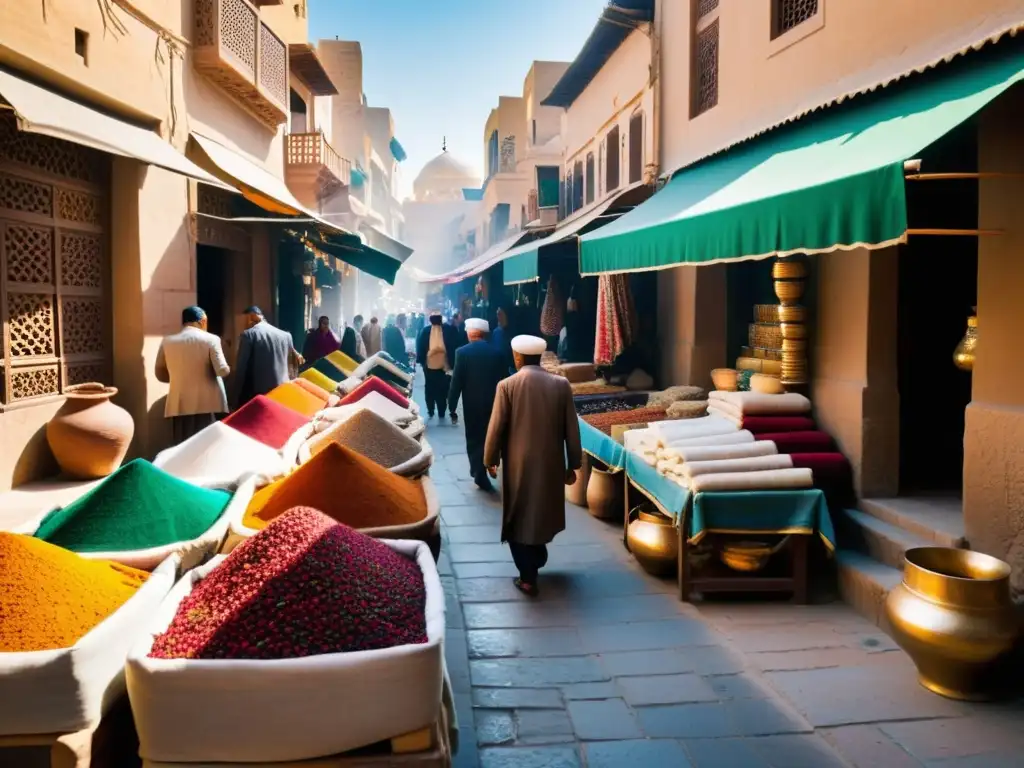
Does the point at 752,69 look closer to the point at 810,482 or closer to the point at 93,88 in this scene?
the point at 810,482

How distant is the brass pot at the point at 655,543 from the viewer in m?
4.88

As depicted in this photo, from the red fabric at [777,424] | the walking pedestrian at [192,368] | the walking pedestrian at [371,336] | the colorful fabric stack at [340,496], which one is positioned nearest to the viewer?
the colorful fabric stack at [340,496]

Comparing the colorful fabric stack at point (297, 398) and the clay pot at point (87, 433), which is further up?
the colorful fabric stack at point (297, 398)

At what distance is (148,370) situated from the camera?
24.3ft

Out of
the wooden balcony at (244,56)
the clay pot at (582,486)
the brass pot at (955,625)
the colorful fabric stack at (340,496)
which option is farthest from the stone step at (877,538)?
the wooden balcony at (244,56)

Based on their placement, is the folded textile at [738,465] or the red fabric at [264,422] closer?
the folded textile at [738,465]

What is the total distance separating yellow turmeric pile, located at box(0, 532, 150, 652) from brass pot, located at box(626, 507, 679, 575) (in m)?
3.24

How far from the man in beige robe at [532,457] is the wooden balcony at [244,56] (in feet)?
19.3

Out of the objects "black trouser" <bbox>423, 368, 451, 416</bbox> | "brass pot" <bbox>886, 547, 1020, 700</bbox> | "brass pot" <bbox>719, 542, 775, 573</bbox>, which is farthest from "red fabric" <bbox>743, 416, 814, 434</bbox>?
"black trouser" <bbox>423, 368, 451, 416</bbox>

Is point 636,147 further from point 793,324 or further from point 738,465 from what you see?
point 738,465

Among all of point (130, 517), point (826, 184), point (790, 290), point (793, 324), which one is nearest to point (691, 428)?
point (793, 324)

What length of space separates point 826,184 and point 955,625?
1.88 metres

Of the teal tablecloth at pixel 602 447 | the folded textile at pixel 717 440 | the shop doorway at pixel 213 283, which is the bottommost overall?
the teal tablecloth at pixel 602 447

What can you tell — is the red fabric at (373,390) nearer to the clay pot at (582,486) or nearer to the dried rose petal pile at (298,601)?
the clay pot at (582,486)
